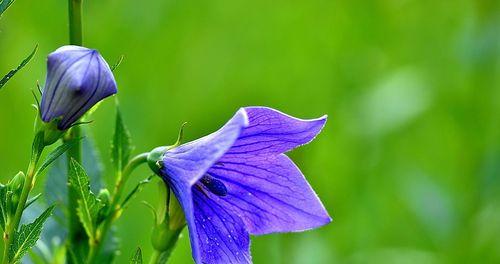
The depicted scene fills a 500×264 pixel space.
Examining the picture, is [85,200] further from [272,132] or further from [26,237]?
[272,132]

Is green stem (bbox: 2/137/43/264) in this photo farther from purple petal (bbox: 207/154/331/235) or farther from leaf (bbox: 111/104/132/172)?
purple petal (bbox: 207/154/331/235)

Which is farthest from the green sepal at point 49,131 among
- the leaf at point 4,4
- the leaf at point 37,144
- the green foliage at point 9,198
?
the leaf at point 4,4

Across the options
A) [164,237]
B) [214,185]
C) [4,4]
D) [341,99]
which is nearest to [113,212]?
[164,237]

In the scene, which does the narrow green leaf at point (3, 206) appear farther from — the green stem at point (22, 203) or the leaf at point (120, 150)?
the leaf at point (120, 150)

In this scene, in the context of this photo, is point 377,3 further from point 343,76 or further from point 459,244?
point 459,244

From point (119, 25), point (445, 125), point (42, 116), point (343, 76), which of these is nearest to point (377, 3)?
point (343, 76)

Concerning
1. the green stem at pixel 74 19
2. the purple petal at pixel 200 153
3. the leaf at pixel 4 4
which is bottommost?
the purple petal at pixel 200 153

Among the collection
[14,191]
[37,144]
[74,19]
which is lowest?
[14,191]
